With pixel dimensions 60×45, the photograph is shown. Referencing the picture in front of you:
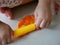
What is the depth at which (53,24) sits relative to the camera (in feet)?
2.57

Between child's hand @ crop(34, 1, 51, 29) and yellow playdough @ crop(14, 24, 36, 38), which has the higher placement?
child's hand @ crop(34, 1, 51, 29)

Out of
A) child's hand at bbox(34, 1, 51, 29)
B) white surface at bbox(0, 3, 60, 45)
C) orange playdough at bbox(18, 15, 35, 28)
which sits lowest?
white surface at bbox(0, 3, 60, 45)

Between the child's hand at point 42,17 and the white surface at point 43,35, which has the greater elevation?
the child's hand at point 42,17

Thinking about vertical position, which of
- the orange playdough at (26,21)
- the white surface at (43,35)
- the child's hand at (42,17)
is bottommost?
the white surface at (43,35)

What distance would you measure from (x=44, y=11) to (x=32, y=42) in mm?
137

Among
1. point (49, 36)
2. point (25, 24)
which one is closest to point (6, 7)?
point (25, 24)

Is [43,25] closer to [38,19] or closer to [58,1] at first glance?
[38,19]

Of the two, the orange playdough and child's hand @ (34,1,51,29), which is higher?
child's hand @ (34,1,51,29)

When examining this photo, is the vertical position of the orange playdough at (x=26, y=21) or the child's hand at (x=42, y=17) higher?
the child's hand at (x=42, y=17)

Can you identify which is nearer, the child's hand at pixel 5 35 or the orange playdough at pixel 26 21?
the child's hand at pixel 5 35

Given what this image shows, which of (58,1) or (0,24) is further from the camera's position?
(58,1)

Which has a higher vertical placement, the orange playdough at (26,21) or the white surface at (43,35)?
the orange playdough at (26,21)

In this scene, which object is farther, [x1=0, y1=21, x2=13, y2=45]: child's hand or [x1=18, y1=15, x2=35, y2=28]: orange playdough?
[x1=18, y1=15, x2=35, y2=28]: orange playdough

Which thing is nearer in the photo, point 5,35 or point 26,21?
point 5,35
